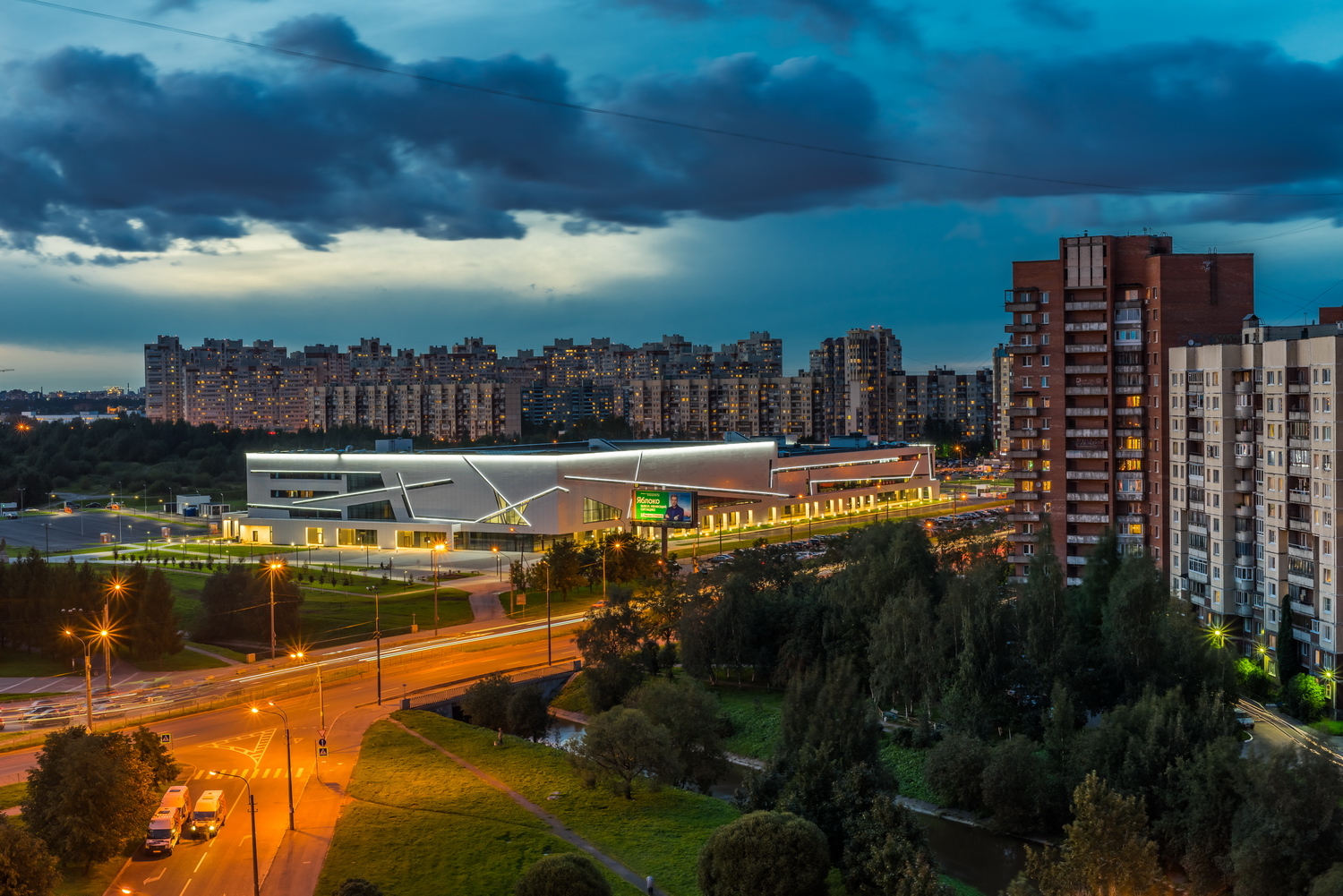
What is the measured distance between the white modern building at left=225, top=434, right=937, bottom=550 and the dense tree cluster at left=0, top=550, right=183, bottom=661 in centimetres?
3187

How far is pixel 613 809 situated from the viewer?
31031 mm

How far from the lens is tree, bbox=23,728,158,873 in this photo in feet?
82.8

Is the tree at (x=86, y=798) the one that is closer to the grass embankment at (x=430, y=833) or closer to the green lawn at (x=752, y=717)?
the grass embankment at (x=430, y=833)

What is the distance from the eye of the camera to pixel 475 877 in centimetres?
2620

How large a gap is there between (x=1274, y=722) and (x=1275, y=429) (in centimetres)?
1158

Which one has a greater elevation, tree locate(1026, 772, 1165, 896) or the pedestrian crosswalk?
tree locate(1026, 772, 1165, 896)

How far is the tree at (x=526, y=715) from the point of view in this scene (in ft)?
127

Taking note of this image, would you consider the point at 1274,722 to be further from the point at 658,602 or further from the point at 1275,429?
the point at 658,602

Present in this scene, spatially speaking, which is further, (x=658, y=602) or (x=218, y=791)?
(x=658, y=602)

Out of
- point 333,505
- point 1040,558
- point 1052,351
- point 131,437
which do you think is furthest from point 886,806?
point 131,437

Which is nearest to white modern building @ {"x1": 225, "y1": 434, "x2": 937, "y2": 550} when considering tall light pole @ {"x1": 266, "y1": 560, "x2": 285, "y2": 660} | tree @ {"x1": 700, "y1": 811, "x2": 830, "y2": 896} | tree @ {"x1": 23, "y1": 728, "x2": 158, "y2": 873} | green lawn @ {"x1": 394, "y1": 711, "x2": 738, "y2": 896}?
tall light pole @ {"x1": 266, "y1": 560, "x2": 285, "y2": 660}

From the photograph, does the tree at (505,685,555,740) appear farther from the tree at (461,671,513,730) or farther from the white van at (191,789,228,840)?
the white van at (191,789,228,840)

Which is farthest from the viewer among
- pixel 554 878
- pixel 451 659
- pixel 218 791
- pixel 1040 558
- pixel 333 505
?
pixel 333 505

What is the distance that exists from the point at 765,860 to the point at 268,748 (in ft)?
58.9
